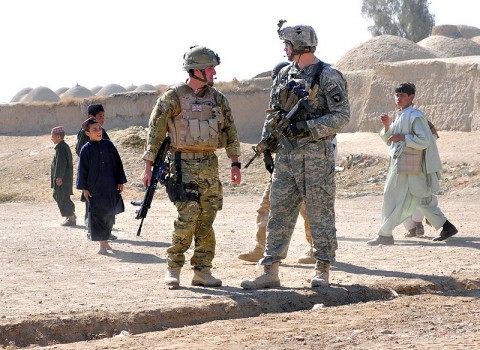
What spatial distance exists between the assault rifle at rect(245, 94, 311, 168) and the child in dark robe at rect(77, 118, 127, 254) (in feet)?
10.4

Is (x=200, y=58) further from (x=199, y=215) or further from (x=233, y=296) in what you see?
(x=233, y=296)

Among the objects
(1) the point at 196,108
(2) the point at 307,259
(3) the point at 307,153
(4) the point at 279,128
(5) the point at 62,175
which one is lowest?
(2) the point at 307,259

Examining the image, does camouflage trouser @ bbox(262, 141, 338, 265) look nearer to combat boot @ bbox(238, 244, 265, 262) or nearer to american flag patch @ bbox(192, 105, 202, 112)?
american flag patch @ bbox(192, 105, 202, 112)

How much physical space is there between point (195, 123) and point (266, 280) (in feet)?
4.46

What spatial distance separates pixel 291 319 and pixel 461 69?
18.8 metres

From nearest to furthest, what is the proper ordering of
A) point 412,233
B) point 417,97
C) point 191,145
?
point 191,145
point 412,233
point 417,97

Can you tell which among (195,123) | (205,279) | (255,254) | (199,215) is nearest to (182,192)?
(199,215)

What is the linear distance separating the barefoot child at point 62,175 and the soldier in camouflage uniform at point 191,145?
6044 millimetres

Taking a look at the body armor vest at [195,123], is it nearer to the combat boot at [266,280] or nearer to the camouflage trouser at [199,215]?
the camouflage trouser at [199,215]

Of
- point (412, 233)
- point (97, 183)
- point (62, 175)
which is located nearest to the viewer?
point (97, 183)

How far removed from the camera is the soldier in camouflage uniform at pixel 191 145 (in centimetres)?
782

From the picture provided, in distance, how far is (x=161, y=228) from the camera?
13.8m

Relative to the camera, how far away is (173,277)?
8.02 m

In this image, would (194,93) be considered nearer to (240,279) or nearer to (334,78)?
(334,78)
